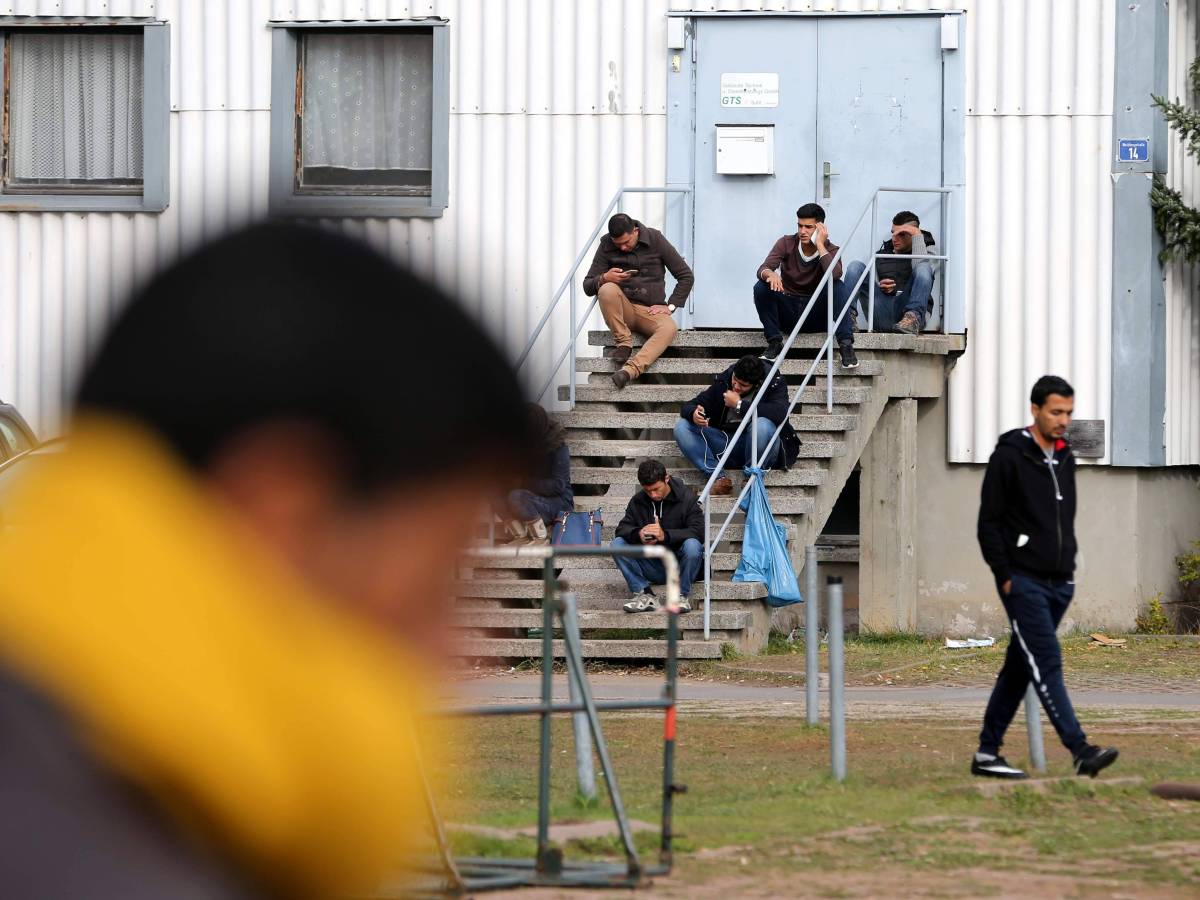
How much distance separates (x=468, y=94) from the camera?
55.0ft

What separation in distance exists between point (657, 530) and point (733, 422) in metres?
1.47

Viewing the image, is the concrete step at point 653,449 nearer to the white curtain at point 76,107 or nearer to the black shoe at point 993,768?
the white curtain at point 76,107

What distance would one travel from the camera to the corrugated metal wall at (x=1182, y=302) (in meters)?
16.4

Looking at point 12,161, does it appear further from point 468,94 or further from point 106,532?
point 106,532

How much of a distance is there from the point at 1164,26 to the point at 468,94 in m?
6.14

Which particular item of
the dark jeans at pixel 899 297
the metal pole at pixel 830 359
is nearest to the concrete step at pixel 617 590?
the metal pole at pixel 830 359

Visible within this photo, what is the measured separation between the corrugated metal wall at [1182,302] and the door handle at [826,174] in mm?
2935

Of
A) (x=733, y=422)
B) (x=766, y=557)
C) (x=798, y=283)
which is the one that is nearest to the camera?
(x=766, y=557)

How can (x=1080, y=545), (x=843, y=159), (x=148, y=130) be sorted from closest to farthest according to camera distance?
(x=1080, y=545) < (x=843, y=159) < (x=148, y=130)

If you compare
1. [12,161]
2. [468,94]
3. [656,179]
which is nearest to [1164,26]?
[656,179]

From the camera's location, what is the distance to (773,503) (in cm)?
1459

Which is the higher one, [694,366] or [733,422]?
[694,366]

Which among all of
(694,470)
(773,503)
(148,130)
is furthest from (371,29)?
(773,503)

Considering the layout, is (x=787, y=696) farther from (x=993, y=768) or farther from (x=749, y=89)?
(x=749, y=89)
